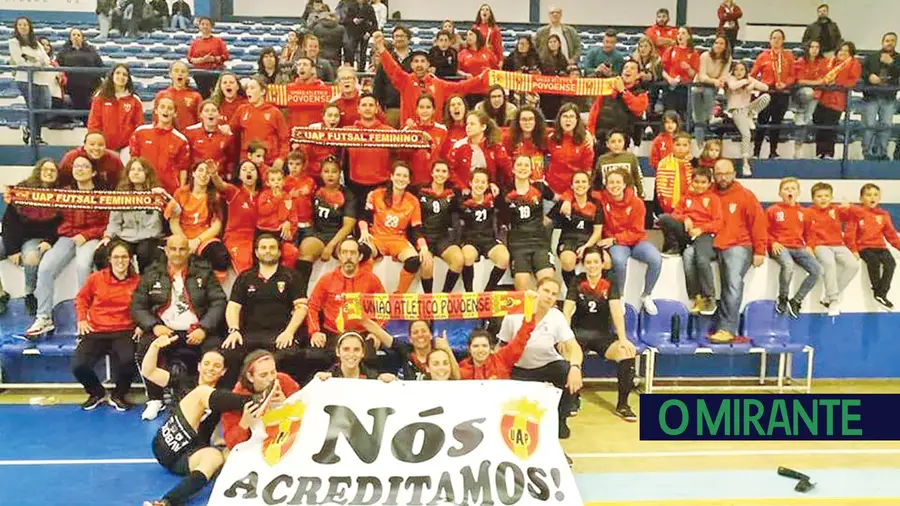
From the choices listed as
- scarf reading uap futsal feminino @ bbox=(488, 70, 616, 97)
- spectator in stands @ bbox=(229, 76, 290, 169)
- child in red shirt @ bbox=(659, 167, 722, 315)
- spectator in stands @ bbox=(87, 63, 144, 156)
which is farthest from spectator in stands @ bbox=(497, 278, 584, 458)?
spectator in stands @ bbox=(87, 63, 144, 156)

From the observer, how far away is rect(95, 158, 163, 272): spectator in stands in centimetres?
716

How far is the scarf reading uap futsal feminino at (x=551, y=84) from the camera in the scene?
917 cm

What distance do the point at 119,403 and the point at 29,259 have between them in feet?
5.03

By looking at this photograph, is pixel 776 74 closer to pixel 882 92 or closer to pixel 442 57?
pixel 882 92

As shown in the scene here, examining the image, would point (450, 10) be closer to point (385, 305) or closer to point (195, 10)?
point (195, 10)

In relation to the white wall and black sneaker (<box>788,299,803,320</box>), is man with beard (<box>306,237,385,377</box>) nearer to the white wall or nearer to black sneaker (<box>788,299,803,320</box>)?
black sneaker (<box>788,299,803,320</box>)

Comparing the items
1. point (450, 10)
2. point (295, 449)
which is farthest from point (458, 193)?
point (450, 10)

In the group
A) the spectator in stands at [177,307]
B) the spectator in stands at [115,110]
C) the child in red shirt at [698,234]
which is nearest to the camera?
the spectator in stands at [177,307]

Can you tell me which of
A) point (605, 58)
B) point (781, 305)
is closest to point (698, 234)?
point (781, 305)

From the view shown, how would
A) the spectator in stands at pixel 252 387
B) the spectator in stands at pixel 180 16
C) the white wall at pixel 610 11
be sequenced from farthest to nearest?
the white wall at pixel 610 11 → the spectator in stands at pixel 180 16 → the spectator in stands at pixel 252 387

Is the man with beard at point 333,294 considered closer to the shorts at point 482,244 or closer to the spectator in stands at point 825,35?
the shorts at point 482,244

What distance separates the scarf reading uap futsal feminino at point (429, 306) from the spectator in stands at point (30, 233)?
2915 millimetres

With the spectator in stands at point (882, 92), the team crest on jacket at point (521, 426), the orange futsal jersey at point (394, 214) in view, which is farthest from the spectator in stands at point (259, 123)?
the spectator in stands at point (882, 92)

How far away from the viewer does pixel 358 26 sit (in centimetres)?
1149
